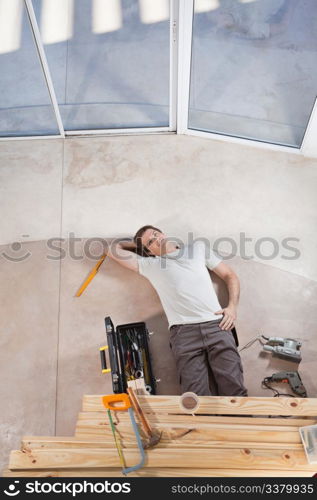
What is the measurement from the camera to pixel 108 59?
403 cm

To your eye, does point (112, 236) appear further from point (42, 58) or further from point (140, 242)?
point (42, 58)

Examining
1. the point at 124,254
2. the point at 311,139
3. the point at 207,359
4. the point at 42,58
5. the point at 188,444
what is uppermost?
the point at 42,58

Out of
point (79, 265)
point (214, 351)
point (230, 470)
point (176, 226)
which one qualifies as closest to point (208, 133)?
point (176, 226)

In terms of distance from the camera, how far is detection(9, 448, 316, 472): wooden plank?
2268 millimetres

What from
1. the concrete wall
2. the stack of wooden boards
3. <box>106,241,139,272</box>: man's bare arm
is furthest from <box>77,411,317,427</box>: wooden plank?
<box>106,241,139,272</box>: man's bare arm

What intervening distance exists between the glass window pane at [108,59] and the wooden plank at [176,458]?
9.61ft

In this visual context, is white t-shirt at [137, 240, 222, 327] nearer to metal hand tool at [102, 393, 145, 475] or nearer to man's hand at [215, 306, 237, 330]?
man's hand at [215, 306, 237, 330]

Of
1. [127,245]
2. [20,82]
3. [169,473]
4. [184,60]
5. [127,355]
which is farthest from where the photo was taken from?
[20,82]

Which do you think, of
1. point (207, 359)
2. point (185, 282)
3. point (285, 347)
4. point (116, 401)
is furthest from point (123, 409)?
point (285, 347)

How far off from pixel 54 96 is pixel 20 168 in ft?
2.24

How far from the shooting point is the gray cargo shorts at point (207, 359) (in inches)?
125

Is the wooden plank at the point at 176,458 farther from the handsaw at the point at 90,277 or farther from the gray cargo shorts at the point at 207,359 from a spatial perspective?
the handsaw at the point at 90,277

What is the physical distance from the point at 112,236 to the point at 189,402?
1.79 meters
